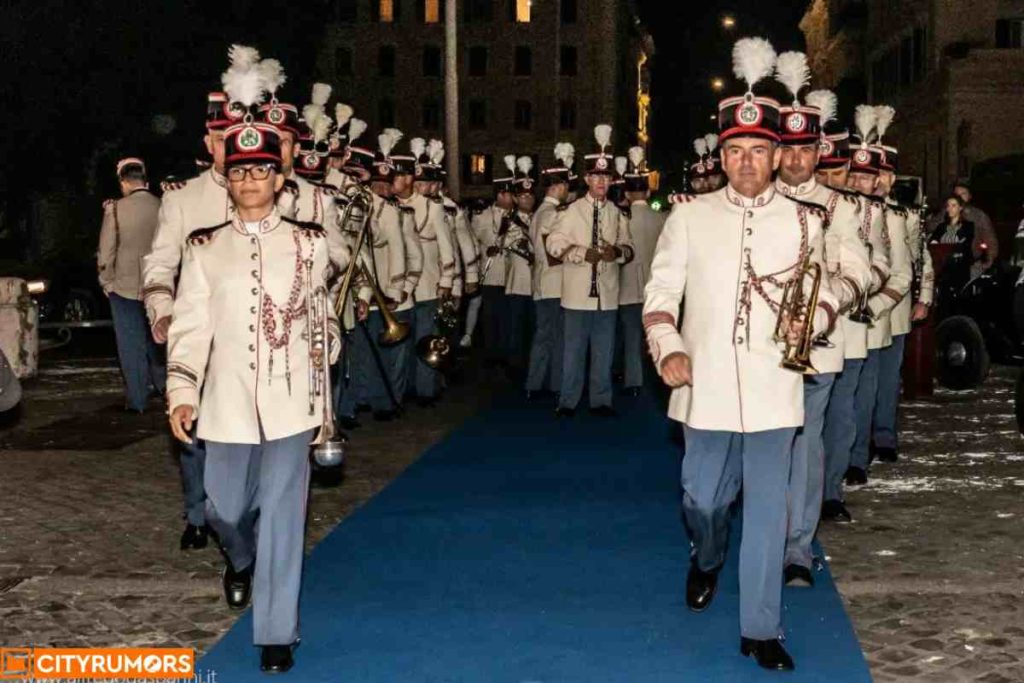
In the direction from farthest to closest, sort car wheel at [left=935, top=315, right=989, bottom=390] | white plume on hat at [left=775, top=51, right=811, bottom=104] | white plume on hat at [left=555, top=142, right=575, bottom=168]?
white plume on hat at [left=555, top=142, right=575, bottom=168], car wheel at [left=935, top=315, right=989, bottom=390], white plume on hat at [left=775, top=51, right=811, bottom=104]

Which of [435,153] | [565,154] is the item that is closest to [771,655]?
[435,153]

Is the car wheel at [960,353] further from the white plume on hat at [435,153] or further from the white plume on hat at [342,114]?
the white plume on hat at [342,114]

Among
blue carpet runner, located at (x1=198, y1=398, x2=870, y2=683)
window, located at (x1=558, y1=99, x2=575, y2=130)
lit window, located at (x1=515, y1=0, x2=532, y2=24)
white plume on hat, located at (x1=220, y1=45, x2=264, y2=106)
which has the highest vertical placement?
lit window, located at (x1=515, y1=0, x2=532, y2=24)

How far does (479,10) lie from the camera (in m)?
94.6

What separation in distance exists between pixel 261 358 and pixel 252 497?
674 millimetres

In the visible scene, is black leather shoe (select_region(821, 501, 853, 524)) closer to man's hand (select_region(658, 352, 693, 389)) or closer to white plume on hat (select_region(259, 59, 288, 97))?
man's hand (select_region(658, 352, 693, 389))

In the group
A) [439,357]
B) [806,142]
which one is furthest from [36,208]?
[806,142]

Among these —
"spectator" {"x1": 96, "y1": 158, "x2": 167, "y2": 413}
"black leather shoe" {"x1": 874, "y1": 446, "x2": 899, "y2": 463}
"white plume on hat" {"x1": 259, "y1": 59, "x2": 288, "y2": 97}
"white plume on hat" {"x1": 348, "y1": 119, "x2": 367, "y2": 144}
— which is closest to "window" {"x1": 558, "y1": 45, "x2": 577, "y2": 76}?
"white plume on hat" {"x1": 348, "y1": 119, "x2": 367, "y2": 144}

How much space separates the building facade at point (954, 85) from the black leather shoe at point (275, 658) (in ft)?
131

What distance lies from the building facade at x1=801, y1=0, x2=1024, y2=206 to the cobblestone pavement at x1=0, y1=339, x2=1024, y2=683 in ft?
110

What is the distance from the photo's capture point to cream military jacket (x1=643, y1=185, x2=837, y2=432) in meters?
6.76

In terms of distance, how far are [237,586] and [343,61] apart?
296ft

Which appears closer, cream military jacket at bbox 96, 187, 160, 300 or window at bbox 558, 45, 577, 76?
cream military jacket at bbox 96, 187, 160, 300

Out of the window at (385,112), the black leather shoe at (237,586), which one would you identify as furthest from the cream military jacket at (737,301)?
the window at (385,112)
